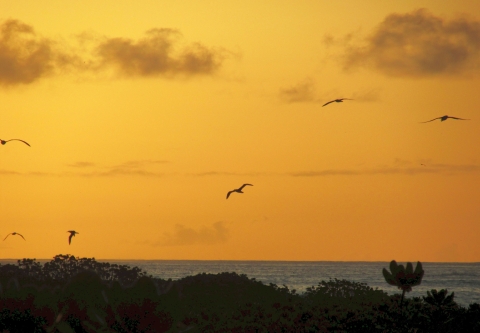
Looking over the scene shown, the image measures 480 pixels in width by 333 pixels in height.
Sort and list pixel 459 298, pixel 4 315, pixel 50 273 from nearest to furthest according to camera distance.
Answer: pixel 4 315, pixel 50 273, pixel 459 298

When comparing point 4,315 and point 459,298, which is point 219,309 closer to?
point 4,315

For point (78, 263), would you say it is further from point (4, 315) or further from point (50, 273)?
point (4, 315)

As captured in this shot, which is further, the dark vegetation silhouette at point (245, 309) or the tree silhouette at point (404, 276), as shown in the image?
the dark vegetation silhouette at point (245, 309)

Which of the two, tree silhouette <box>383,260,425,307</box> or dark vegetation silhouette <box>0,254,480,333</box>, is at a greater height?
tree silhouette <box>383,260,425,307</box>

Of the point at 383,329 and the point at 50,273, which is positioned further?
the point at 50,273

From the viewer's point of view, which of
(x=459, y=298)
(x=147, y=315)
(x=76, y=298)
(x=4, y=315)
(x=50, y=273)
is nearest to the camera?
(x=147, y=315)

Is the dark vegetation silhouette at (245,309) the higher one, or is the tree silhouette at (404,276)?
the tree silhouette at (404,276)

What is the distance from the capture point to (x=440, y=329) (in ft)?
104

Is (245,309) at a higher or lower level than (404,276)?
lower

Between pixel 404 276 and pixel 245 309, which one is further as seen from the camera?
A: pixel 245 309

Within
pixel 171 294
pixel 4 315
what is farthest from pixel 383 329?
pixel 4 315

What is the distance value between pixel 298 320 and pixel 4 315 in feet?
39.4

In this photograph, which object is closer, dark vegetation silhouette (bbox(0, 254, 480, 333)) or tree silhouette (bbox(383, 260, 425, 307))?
tree silhouette (bbox(383, 260, 425, 307))

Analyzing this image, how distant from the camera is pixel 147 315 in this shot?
26.5 metres
